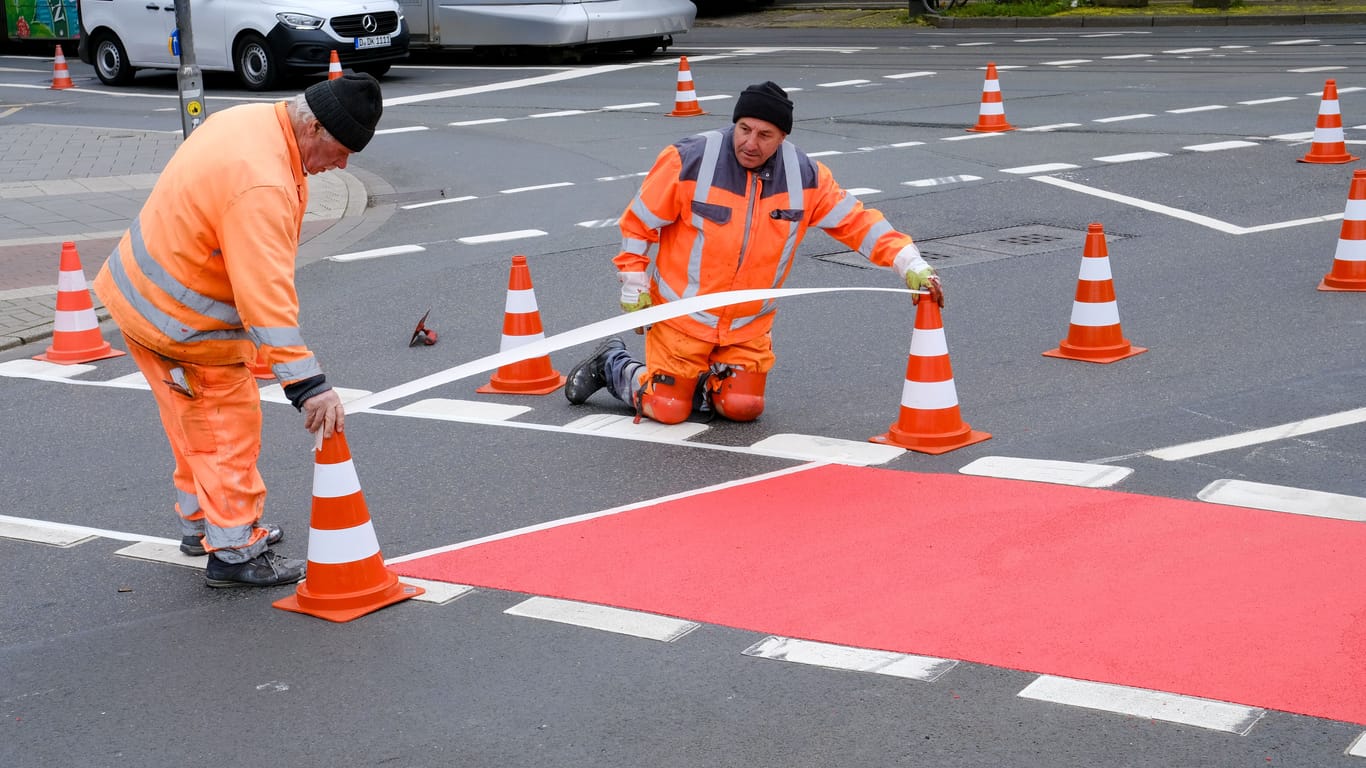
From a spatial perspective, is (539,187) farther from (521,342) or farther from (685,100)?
(521,342)

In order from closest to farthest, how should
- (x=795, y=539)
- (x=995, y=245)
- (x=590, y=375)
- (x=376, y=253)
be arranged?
(x=795, y=539)
(x=590, y=375)
(x=995, y=245)
(x=376, y=253)

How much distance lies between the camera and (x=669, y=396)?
6.98 m

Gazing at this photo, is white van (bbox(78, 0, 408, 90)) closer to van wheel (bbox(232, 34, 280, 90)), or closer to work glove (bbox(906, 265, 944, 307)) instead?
van wheel (bbox(232, 34, 280, 90))

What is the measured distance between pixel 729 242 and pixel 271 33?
1560cm

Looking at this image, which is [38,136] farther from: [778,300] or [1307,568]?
[1307,568]

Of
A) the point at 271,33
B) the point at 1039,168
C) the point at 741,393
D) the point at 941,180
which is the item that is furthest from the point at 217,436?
the point at 271,33

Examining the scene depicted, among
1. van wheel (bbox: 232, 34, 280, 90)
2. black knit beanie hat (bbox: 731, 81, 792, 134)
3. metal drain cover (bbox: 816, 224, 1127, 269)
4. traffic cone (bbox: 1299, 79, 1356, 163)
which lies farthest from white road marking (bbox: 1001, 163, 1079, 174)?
van wheel (bbox: 232, 34, 280, 90)

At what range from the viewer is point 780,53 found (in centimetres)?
2506

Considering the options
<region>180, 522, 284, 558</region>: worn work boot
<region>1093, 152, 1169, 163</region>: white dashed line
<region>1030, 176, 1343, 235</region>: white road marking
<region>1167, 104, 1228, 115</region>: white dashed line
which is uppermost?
<region>1167, 104, 1228, 115</region>: white dashed line

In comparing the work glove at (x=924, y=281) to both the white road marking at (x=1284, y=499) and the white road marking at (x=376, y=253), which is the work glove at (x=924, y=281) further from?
the white road marking at (x=376, y=253)

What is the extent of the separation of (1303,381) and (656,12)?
1730cm

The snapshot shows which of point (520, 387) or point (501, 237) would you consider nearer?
point (520, 387)

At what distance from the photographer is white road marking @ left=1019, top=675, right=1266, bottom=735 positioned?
12.9ft

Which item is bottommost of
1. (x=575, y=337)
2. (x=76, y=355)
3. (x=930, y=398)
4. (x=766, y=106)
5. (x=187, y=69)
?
(x=76, y=355)
